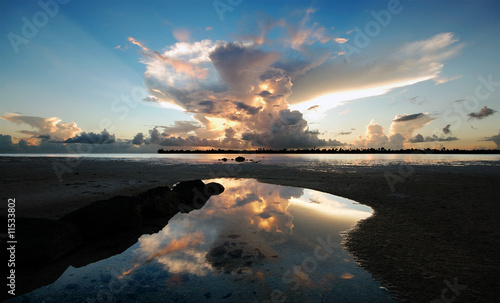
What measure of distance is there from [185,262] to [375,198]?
12.3m

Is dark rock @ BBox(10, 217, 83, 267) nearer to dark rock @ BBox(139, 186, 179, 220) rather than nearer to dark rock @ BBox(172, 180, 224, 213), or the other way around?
dark rock @ BBox(139, 186, 179, 220)

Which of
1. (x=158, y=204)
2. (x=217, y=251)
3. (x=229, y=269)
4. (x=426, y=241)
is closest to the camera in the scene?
(x=229, y=269)

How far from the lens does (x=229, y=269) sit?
5.23 m

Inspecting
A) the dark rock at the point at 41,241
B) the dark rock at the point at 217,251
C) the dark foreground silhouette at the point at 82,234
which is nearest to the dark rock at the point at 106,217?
the dark foreground silhouette at the point at 82,234

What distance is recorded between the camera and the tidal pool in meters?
4.25

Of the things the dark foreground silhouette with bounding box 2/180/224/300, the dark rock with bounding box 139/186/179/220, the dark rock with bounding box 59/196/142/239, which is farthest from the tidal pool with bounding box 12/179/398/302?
the dark rock with bounding box 139/186/179/220

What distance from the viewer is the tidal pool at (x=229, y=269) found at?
4254 mm

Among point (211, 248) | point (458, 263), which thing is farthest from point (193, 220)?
point (458, 263)

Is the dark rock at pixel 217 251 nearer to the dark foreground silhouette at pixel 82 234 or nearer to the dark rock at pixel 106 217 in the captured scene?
the dark foreground silhouette at pixel 82 234

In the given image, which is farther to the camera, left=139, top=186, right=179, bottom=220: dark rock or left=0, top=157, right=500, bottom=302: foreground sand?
left=139, top=186, right=179, bottom=220: dark rock

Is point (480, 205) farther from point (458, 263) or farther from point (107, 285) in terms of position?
point (107, 285)

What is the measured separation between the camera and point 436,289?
14.2 ft

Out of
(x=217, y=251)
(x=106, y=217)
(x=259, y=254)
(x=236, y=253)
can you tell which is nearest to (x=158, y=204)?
(x=106, y=217)

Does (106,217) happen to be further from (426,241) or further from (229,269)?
(426,241)
